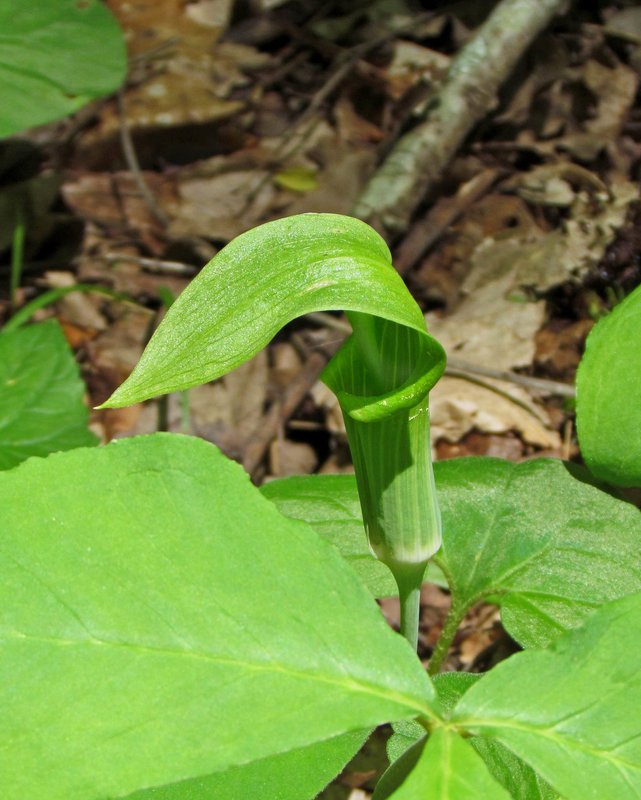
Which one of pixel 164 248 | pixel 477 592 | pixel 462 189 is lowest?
pixel 164 248

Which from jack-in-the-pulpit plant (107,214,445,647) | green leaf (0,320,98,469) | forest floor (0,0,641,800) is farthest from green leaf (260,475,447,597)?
green leaf (0,320,98,469)

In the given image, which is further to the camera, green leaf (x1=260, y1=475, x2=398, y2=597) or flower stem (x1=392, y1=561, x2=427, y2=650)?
green leaf (x1=260, y1=475, x2=398, y2=597)

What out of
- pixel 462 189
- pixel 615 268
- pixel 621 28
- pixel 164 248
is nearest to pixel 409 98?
pixel 462 189

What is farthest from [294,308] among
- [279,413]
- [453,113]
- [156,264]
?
[453,113]

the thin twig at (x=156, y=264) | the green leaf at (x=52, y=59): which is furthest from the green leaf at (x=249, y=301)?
the thin twig at (x=156, y=264)

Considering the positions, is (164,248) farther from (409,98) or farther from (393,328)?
(393,328)

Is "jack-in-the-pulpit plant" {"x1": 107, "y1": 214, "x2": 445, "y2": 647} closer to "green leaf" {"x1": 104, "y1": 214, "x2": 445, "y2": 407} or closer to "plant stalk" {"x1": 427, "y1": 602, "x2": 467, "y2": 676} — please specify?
"green leaf" {"x1": 104, "y1": 214, "x2": 445, "y2": 407}

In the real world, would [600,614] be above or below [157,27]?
above

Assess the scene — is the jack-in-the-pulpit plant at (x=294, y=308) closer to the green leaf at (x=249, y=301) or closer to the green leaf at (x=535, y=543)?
the green leaf at (x=249, y=301)
